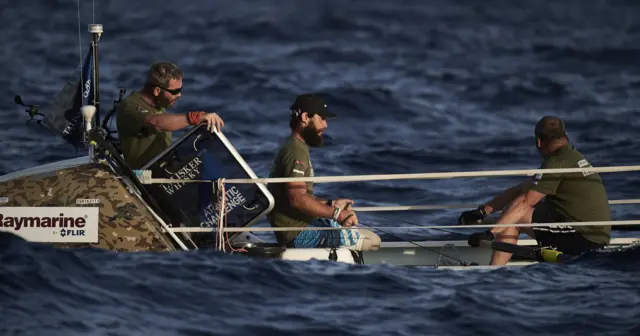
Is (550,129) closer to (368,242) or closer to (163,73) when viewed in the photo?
(368,242)

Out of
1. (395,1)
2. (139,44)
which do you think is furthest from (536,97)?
(395,1)

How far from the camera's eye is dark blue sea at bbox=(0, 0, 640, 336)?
37.2 ft

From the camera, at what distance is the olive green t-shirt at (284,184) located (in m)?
13.1

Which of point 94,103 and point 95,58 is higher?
point 95,58

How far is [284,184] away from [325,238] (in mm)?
640

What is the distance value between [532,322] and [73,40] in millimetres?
20881

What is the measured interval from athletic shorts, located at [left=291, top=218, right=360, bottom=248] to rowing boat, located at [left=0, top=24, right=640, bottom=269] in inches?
4.8

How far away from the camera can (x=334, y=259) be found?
13062 millimetres

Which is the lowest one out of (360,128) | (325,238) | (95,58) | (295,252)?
(295,252)

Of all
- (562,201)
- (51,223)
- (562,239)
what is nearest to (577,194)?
(562,201)

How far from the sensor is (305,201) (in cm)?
1296

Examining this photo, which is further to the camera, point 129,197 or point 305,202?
point 305,202

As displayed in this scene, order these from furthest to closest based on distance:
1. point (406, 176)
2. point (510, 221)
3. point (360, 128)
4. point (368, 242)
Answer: point (360, 128) → point (510, 221) → point (368, 242) → point (406, 176)

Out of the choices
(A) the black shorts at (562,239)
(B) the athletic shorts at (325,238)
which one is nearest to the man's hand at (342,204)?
(B) the athletic shorts at (325,238)
